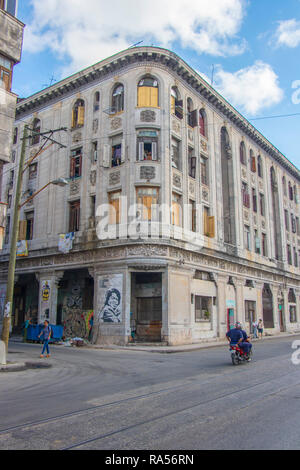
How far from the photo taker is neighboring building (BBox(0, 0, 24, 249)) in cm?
1625

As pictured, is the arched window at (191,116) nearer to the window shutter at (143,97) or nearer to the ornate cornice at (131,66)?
the ornate cornice at (131,66)

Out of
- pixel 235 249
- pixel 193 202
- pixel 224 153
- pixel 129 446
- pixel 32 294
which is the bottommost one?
pixel 129 446

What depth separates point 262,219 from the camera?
37562 mm

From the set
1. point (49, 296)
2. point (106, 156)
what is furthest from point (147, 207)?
point (49, 296)

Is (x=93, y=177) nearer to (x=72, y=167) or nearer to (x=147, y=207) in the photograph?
(x=72, y=167)

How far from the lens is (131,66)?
26.7m

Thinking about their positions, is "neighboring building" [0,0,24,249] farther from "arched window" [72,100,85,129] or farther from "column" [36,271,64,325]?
"arched window" [72,100,85,129]

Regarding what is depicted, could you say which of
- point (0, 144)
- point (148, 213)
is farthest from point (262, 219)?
point (0, 144)

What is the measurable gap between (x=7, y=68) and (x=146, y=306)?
15.3 meters

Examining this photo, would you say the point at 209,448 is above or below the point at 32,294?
below

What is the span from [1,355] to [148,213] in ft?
43.0

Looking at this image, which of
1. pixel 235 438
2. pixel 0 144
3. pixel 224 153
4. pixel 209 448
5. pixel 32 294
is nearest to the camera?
pixel 209 448

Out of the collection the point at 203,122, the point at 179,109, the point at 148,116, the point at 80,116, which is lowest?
the point at 148,116

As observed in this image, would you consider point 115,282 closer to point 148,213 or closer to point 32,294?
point 148,213
